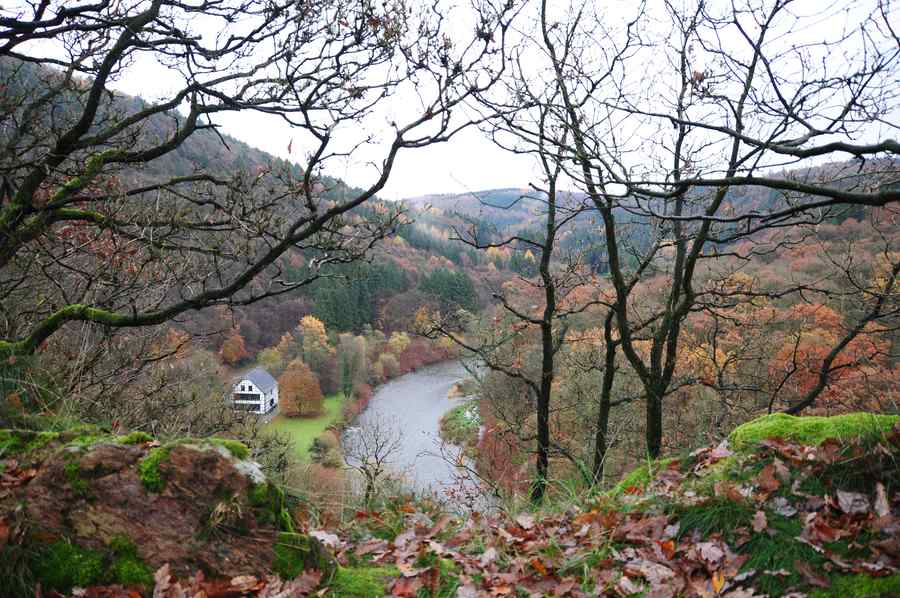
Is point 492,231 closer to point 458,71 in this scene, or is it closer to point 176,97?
point 458,71

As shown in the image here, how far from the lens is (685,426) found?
13.5m

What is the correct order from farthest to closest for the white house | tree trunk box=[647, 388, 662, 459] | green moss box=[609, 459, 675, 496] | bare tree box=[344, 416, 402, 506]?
1. the white house
2. tree trunk box=[647, 388, 662, 459]
3. bare tree box=[344, 416, 402, 506]
4. green moss box=[609, 459, 675, 496]

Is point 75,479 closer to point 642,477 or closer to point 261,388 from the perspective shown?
point 642,477

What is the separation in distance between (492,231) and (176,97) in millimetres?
4454

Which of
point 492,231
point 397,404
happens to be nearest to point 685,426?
point 492,231

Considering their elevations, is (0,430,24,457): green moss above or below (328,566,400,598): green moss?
above

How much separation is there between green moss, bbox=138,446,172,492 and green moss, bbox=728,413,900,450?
294cm

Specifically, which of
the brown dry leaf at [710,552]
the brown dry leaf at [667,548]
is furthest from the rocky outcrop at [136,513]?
the brown dry leaf at [710,552]

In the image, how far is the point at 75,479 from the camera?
196 centimetres

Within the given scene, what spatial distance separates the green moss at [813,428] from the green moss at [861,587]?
0.79 m

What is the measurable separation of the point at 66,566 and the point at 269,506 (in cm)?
70

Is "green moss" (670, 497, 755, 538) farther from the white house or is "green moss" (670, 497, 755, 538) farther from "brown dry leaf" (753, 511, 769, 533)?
the white house

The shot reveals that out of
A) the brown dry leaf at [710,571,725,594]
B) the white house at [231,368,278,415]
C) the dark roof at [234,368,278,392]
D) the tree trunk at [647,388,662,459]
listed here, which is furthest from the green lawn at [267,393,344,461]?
the brown dry leaf at [710,571,725,594]

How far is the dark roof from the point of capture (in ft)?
99.9
